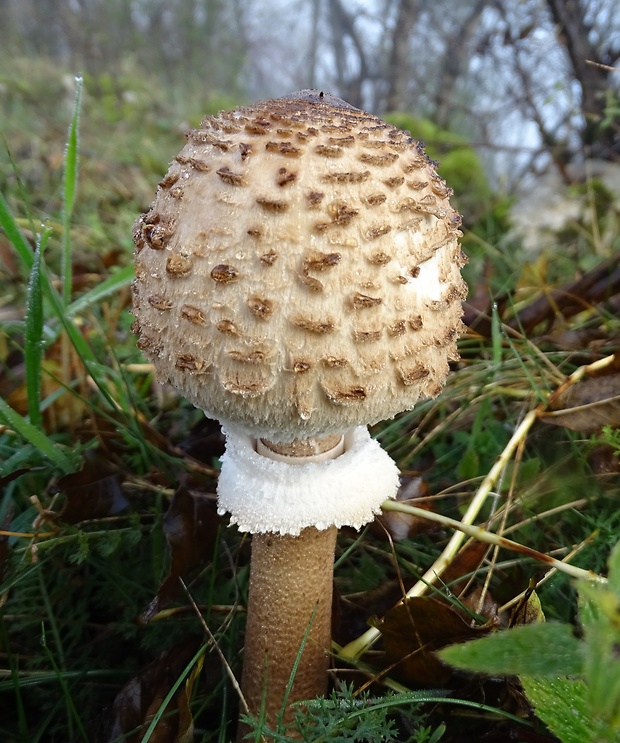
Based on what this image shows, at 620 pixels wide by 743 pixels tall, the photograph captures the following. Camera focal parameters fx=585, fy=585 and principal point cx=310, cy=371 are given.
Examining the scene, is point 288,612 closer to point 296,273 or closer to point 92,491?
point 92,491

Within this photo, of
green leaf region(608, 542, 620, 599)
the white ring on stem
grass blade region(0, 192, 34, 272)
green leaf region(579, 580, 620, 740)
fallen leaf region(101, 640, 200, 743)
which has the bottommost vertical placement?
fallen leaf region(101, 640, 200, 743)

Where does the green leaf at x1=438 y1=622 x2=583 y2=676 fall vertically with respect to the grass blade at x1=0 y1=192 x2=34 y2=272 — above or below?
below

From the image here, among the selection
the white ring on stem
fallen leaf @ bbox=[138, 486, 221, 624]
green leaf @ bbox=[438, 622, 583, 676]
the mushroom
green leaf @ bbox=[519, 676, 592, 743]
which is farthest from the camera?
fallen leaf @ bbox=[138, 486, 221, 624]

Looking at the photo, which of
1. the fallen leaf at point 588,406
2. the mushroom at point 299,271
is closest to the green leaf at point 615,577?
the mushroom at point 299,271

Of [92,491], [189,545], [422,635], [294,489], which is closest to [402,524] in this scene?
[422,635]

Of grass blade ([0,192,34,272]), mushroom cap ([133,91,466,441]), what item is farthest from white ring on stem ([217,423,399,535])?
grass blade ([0,192,34,272])

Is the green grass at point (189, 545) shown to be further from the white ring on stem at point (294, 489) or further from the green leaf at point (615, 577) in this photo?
the green leaf at point (615, 577)

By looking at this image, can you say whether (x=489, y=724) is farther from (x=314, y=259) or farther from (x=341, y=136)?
(x=341, y=136)

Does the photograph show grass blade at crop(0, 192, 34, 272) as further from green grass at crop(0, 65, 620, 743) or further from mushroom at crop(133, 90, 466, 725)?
mushroom at crop(133, 90, 466, 725)

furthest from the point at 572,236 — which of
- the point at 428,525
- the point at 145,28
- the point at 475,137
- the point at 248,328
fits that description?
the point at 145,28
